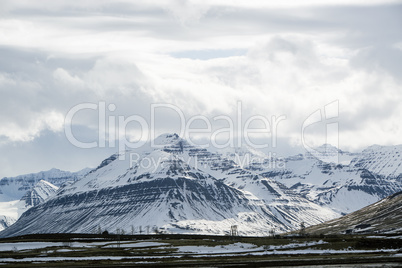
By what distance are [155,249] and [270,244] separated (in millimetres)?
31311

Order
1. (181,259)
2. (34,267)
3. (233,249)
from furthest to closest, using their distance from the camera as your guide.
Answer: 1. (233,249)
2. (181,259)
3. (34,267)

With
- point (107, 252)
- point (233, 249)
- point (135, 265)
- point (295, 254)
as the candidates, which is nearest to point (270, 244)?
point (233, 249)

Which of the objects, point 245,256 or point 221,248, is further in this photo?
point 221,248

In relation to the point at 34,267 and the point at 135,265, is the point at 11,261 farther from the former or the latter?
the point at 135,265

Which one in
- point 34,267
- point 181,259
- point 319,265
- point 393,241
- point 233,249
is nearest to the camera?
point 319,265

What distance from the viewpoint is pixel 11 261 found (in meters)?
161

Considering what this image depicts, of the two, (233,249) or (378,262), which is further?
(233,249)

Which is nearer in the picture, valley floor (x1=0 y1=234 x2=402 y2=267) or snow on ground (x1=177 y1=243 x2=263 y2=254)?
valley floor (x1=0 y1=234 x2=402 y2=267)

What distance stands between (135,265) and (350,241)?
64845mm

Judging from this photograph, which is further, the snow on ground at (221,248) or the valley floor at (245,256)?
the snow on ground at (221,248)

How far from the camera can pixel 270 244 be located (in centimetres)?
19238

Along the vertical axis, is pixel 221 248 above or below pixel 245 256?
below

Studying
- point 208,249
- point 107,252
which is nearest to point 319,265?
point 208,249

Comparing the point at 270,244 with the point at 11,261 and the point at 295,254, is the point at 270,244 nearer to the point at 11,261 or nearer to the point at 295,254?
the point at 295,254
